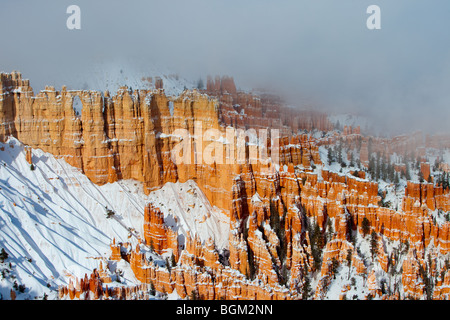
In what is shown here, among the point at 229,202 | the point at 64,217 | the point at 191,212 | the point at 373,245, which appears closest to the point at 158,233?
the point at 191,212

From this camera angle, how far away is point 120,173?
139 ft

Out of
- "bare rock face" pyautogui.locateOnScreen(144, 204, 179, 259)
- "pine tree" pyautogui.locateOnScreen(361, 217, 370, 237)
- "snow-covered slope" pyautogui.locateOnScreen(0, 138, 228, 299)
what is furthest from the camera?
"pine tree" pyautogui.locateOnScreen(361, 217, 370, 237)

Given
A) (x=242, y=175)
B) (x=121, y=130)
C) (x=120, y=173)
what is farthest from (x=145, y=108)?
(x=242, y=175)

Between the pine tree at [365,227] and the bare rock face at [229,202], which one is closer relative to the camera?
the bare rock face at [229,202]

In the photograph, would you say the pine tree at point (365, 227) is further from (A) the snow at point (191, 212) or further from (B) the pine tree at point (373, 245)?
(A) the snow at point (191, 212)

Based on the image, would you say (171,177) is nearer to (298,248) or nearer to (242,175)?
(242,175)

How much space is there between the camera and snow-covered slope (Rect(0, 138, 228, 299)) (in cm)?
3334

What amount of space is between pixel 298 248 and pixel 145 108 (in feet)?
50.0

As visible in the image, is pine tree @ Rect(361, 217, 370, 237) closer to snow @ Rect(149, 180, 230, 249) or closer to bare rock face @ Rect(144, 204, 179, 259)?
snow @ Rect(149, 180, 230, 249)

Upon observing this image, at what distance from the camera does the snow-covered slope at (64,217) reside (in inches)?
1313

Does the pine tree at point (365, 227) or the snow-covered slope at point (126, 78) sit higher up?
the snow-covered slope at point (126, 78)

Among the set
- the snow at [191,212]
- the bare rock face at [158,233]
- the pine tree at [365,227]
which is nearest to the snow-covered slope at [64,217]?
the snow at [191,212]

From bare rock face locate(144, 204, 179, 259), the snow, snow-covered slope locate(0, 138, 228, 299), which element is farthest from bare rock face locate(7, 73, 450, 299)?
snow-covered slope locate(0, 138, 228, 299)

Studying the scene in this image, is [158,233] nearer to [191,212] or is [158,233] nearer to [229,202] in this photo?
[191,212]
